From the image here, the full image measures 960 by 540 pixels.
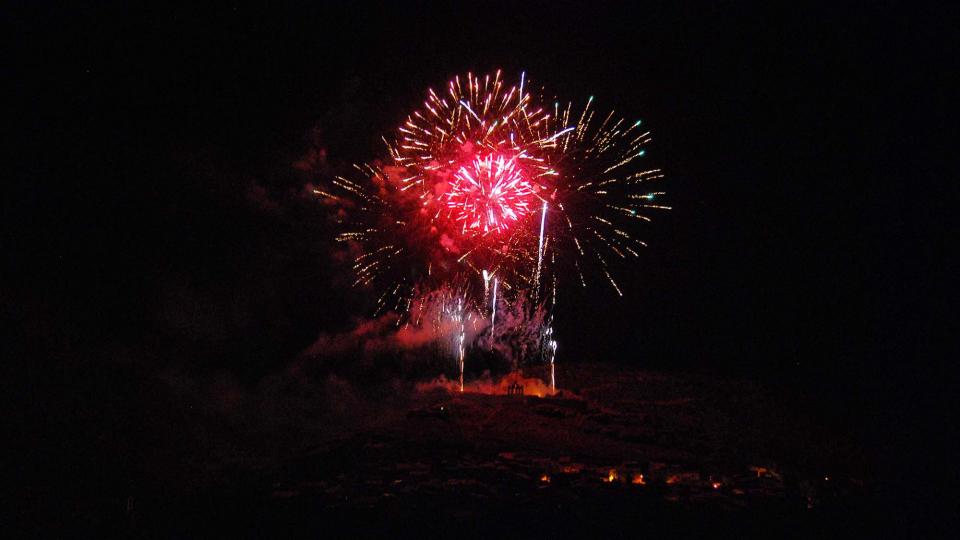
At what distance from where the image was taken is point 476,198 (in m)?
12.0

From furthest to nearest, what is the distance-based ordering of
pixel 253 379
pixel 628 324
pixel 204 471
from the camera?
pixel 628 324 < pixel 253 379 < pixel 204 471

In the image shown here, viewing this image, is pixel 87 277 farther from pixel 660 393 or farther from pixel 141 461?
pixel 660 393

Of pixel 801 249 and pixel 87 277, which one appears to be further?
pixel 801 249

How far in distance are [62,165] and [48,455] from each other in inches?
271

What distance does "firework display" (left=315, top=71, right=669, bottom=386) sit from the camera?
1147 centimetres

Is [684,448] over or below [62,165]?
below

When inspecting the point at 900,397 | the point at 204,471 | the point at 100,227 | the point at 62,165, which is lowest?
the point at 204,471

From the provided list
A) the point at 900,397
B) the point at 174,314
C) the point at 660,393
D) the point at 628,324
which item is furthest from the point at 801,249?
the point at 174,314

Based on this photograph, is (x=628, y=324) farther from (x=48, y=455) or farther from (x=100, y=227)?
(x=48, y=455)

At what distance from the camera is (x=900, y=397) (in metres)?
13.5

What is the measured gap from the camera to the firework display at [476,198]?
1147 cm

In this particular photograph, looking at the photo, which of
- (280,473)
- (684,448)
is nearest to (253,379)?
(280,473)

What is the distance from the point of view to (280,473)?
23.6ft

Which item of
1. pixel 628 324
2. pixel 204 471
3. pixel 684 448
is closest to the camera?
pixel 204 471
